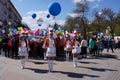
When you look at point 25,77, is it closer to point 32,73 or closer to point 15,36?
point 32,73

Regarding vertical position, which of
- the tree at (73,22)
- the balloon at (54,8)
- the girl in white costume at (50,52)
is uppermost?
the tree at (73,22)

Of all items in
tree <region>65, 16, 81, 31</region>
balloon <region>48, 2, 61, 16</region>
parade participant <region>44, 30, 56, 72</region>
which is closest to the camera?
parade participant <region>44, 30, 56, 72</region>

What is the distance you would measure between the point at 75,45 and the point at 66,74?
304cm

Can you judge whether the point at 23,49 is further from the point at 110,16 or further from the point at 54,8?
the point at 110,16

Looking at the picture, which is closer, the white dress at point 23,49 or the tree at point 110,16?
the white dress at point 23,49

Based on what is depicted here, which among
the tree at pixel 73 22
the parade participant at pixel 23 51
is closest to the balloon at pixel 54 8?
the parade participant at pixel 23 51

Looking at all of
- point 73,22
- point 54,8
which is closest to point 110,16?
point 73,22

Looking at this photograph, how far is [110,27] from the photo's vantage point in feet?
233

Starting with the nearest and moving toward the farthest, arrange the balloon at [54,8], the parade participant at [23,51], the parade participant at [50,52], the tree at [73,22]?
the parade participant at [50,52], the parade participant at [23,51], the balloon at [54,8], the tree at [73,22]

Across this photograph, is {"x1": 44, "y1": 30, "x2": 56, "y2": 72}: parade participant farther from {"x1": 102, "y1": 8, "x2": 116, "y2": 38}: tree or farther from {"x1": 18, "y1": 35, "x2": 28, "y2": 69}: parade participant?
{"x1": 102, "y1": 8, "x2": 116, "y2": 38}: tree

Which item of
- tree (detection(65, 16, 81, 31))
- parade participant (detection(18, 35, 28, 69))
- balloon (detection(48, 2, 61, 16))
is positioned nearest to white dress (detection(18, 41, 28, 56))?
parade participant (detection(18, 35, 28, 69))

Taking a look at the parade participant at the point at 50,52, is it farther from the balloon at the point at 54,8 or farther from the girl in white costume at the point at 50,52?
the balloon at the point at 54,8

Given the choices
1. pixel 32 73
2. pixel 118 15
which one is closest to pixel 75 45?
pixel 32 73

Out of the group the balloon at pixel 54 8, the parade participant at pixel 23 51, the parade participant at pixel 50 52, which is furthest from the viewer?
the balloon at pixel 54 8
